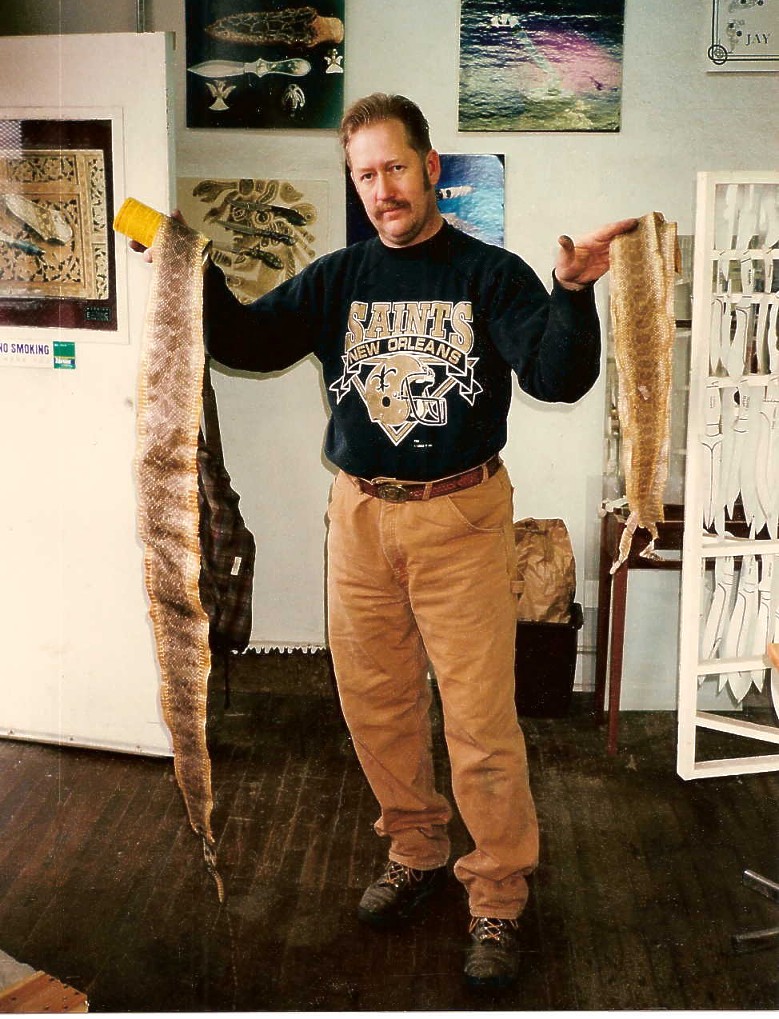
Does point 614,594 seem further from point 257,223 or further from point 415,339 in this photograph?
point 257,223

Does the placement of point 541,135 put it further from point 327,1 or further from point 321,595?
point 321,595

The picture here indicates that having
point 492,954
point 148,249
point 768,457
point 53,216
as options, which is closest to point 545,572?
point 768,457

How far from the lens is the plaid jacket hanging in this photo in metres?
2.34

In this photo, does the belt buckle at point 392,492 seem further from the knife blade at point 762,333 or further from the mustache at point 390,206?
the knife blade at point 762,333

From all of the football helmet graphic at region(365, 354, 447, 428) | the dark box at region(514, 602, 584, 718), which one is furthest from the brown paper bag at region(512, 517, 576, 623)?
the football helmet graphic at region(365, 354, 447, 428)

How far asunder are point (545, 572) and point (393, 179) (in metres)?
1.04

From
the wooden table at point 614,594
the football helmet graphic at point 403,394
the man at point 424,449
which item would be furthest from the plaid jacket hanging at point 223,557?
the wooden table at point 614,594

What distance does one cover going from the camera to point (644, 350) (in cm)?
168

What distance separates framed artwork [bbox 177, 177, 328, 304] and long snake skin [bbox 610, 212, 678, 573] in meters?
0.78

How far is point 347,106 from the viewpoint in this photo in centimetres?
196

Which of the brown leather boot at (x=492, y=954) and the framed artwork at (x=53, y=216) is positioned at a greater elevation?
the framed artwork at (x=53, y=216)

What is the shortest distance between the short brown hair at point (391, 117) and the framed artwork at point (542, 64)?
105mm

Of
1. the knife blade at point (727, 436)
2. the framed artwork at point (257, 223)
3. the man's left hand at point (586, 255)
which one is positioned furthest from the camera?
the knife blade at point (727, 436)

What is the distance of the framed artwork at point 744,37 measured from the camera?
186 centimetres
